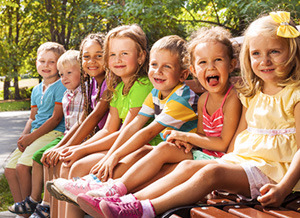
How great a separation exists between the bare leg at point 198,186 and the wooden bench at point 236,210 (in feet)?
0.17

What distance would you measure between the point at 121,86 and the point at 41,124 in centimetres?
137

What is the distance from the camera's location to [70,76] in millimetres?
4344

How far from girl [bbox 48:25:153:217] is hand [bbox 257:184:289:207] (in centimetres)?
158

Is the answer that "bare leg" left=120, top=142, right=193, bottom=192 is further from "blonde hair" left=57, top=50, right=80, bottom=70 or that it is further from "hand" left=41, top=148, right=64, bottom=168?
"blonde hair" left=57, top=50, right=80, bottom=70

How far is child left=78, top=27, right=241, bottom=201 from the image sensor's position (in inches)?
104

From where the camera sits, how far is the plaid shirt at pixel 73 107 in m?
4.32

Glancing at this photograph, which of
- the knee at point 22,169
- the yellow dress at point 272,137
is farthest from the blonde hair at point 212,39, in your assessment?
the knee at point 22,169

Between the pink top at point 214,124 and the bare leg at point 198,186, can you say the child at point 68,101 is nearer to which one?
the pink top at point 214,124

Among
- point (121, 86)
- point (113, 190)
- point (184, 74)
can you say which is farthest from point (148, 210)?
point (121, 86)

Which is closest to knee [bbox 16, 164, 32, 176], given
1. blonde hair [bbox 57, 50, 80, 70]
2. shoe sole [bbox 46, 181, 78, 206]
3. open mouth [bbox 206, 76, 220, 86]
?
blonde hair [bbox 57, 50, 80, 70]

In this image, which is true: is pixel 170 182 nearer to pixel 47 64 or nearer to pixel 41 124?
pixel 41 124

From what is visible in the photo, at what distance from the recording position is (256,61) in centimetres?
250

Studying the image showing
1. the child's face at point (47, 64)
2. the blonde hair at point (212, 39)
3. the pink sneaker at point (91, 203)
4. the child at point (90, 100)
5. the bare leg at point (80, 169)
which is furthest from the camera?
the child's face at point (47, 64)

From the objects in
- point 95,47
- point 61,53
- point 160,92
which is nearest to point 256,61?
point 160,92
